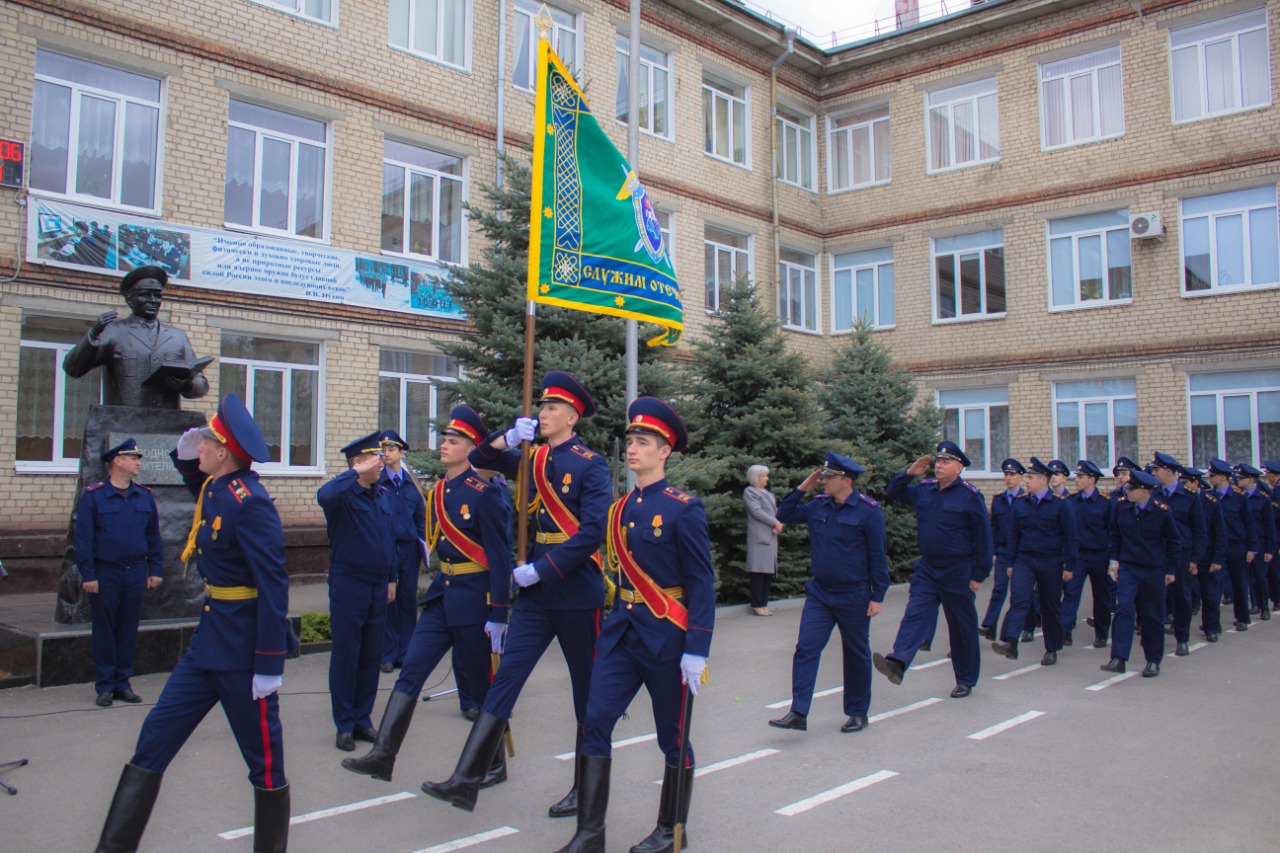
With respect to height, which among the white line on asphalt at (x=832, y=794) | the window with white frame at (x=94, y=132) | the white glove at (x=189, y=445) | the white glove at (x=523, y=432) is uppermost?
the window with white frame at (x=94, y=132)

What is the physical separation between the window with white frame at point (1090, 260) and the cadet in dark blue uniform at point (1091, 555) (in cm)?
1139

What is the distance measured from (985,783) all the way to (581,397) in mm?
3228

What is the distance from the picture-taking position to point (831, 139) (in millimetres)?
25531

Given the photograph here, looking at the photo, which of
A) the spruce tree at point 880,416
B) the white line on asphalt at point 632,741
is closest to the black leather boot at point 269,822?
the white line on asphalt at point 632,741

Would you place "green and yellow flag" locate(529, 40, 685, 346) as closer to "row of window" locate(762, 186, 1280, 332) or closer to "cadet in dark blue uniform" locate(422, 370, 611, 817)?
"cadet in dark blue uniform" locate(422, 370, 611, 817)

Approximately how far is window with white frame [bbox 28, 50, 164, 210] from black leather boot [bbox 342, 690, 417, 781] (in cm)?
1076

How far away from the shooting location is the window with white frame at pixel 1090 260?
68.5 ft

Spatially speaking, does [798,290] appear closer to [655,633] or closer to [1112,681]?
[1112,681]

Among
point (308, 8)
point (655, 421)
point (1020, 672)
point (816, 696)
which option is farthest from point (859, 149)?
point (655, 421)

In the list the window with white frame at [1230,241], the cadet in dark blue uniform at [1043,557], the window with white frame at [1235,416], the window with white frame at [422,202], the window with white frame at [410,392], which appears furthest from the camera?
the window with white frame at [1230,241]

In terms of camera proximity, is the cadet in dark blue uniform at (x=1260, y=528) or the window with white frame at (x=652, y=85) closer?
the cadet in dark blue uniform at (x=1260, y=528)

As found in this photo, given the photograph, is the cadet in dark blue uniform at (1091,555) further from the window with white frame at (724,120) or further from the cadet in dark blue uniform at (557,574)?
the window with white frame at (724,120)

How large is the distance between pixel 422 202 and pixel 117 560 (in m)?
10.5

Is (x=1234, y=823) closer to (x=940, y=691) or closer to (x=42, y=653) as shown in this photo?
(x=940, y=691)
